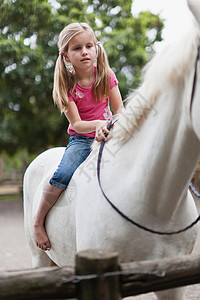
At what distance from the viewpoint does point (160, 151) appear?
1.51 metres

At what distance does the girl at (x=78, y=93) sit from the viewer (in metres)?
2.07

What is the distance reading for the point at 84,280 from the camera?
1.22m

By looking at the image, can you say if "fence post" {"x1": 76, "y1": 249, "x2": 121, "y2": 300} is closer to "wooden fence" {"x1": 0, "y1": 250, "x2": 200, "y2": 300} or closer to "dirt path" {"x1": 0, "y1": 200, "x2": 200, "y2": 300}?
"wooden fence" {"x1": 0, "y1": 250, "x2": 200, "y2": 300}

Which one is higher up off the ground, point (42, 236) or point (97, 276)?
point (97, 276)

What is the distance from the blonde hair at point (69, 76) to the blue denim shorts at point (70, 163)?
259 mm

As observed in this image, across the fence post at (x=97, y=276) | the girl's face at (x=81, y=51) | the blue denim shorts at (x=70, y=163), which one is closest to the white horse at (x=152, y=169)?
the blue denim shorts at (x=70, y=163)

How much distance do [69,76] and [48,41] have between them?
9.30 metres

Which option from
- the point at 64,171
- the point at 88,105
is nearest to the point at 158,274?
the point at 64,171

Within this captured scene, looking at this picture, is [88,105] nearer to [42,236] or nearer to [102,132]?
[102,132]

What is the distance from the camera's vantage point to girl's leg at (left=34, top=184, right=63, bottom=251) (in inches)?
84.2

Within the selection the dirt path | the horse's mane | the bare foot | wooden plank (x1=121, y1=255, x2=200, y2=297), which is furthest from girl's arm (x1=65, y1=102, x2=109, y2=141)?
the dirt path

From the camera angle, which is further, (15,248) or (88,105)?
(15,248)

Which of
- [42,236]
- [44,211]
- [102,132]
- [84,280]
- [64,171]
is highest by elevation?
[102,132]

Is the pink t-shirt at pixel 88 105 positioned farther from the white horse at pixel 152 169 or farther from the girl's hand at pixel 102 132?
the white horse at pixel 152 169
